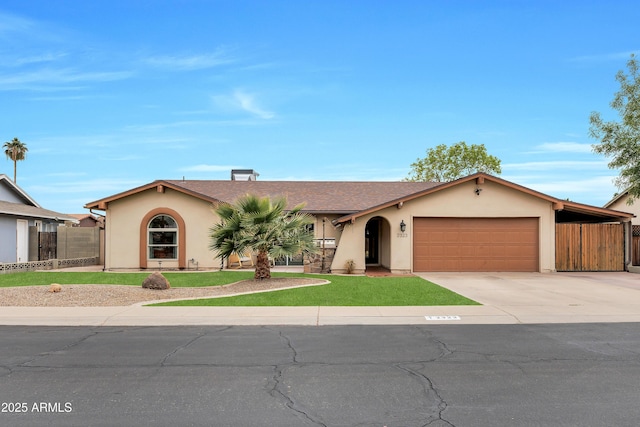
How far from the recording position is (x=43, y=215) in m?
27.5

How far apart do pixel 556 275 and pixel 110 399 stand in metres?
19.0

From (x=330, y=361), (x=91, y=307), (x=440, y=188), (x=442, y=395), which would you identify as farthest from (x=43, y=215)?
(x=442, y=395)

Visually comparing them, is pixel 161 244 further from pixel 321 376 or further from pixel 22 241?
pixel 321 376

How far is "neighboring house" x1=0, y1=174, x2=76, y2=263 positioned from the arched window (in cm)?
703

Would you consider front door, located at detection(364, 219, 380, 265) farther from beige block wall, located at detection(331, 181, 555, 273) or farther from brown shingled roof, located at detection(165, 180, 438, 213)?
beige block wall, located at detection(331, 181, 555, 273)

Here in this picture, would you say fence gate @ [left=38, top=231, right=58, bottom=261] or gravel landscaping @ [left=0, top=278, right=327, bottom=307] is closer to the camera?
gravel landscaping @ [left=0, top=278, right=327, bottom=307]

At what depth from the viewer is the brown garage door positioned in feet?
72.1

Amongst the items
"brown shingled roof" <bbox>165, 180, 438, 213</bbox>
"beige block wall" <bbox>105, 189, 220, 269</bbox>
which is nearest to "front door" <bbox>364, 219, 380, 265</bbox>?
"brown shingled roof" <bbox>165, 180, 438, 213</bbox>

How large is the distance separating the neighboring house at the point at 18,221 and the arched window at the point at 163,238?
7.03 metres

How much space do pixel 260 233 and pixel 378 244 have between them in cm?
1138

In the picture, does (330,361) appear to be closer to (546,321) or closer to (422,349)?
(422,349)

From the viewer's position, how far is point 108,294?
14.0m

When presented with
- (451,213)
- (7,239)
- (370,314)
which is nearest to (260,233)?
(370,314)

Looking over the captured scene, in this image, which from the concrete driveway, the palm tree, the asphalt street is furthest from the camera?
the palm tree
